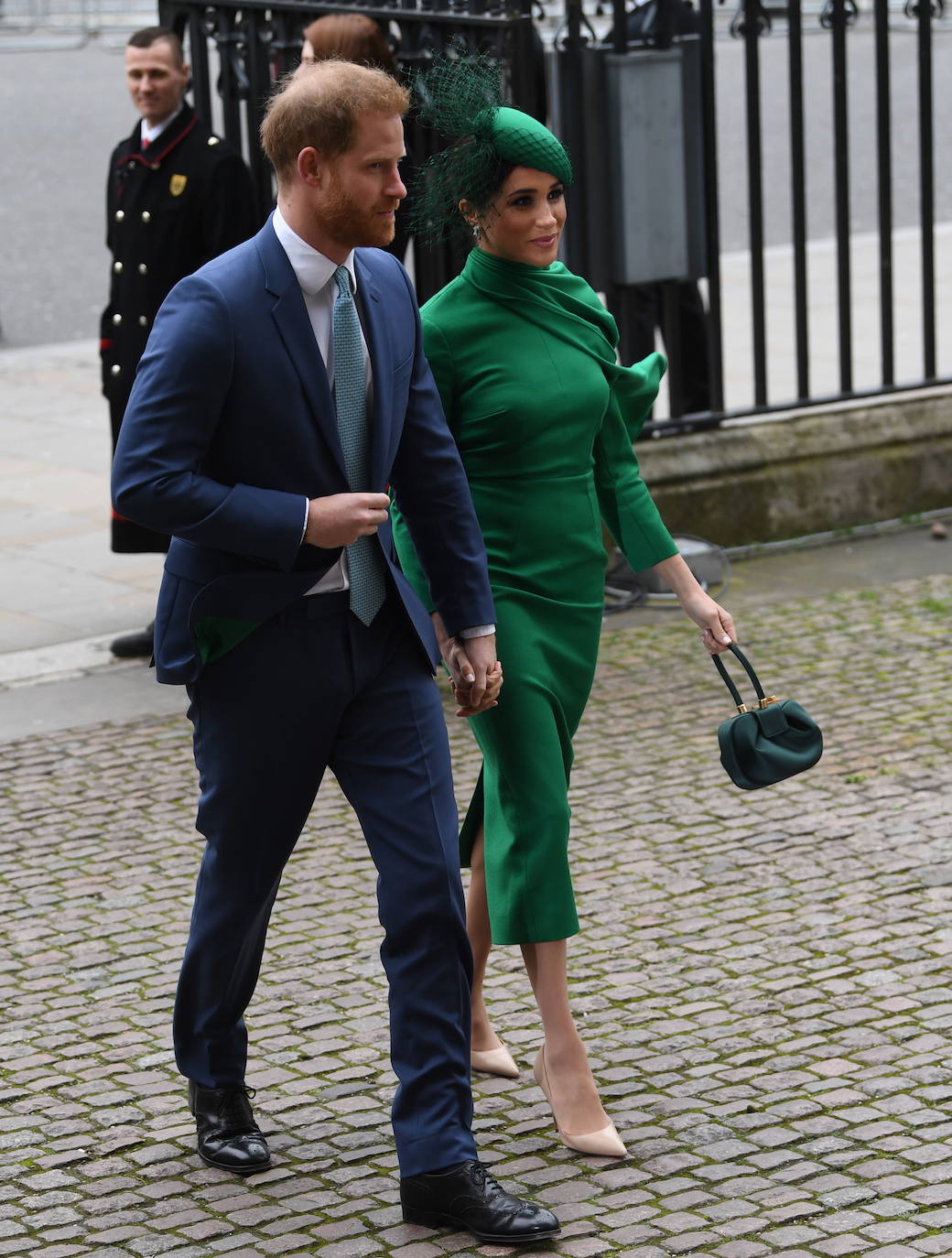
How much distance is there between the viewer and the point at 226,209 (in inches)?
266

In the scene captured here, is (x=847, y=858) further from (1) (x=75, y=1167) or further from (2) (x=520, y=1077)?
(1) (x=75, y=1167)

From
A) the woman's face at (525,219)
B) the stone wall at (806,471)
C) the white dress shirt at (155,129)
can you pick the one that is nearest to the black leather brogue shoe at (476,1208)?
the woman's face at (525,219)

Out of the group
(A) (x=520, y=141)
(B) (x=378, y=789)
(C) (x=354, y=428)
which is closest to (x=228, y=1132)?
(B) (x=378, y=789)

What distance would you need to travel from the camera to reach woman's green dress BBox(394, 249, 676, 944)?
3885mm

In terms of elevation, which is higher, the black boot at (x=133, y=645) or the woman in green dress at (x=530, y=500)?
the woman in green dress at (x=530, y=500)

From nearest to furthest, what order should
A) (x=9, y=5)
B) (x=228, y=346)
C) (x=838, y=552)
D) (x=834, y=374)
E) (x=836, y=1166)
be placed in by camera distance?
(x=228, y=346) → (x=836, y=1166) → (x=838, y=552) → (x=834, y=374) → (x=9, y=5)

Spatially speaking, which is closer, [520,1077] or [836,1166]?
[836,1166]

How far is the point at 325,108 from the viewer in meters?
3.38

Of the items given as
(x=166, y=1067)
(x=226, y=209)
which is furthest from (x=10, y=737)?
(x=166, y=1067)

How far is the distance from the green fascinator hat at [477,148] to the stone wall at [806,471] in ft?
13.8

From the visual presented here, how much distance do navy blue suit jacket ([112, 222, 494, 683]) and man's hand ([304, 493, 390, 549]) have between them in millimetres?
27

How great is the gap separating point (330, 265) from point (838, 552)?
5135 mm

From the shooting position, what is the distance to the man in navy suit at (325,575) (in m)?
3.39

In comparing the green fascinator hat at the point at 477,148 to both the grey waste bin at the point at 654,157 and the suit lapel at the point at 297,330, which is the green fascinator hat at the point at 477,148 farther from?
the grey waste bin at the point at 654,157
